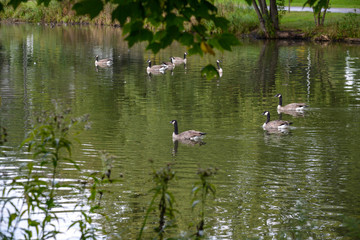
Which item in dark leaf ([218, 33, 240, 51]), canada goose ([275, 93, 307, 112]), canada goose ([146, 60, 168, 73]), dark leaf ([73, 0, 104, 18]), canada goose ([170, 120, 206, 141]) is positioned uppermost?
dark leaf ([73, 0, 104, 18])

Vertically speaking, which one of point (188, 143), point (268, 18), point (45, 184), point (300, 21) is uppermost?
point (268, 18)

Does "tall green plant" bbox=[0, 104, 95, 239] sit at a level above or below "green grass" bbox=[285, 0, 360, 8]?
below

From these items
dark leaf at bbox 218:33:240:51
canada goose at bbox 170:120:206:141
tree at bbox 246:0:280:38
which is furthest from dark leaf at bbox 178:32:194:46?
tree at bbox 246:0:280:38

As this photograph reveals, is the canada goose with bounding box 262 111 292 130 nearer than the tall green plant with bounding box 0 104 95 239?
No

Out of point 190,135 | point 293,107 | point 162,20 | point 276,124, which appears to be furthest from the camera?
point 293,107

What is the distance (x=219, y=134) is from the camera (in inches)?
740

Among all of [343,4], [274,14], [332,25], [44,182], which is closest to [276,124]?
[44,182]

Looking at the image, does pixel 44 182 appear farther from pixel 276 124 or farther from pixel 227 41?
pixel 276 124

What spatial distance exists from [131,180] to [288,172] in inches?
150

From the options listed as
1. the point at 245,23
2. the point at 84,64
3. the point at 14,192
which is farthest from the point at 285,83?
the point at 245,23

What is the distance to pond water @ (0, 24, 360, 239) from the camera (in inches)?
454

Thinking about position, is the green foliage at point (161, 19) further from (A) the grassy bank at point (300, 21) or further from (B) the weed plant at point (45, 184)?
(A) the grassy bank at point (300, 21)

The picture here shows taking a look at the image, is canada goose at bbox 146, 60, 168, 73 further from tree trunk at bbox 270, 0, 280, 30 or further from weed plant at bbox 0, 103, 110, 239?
weed plant at bbox 0, 103, 110, 239

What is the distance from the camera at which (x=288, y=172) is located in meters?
14.9
